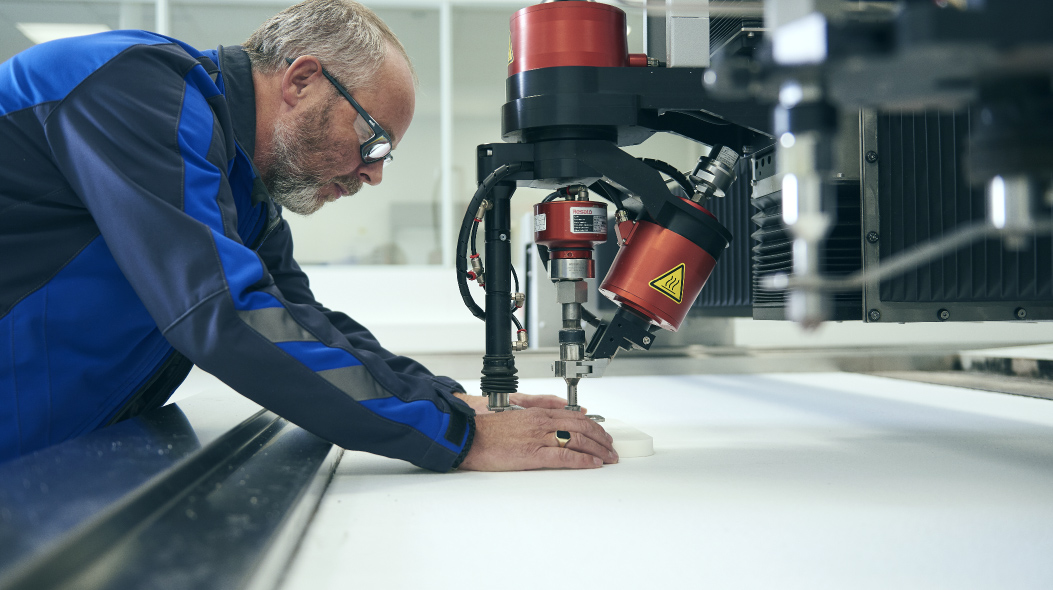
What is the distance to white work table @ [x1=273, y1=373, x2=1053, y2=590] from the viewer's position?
456mm

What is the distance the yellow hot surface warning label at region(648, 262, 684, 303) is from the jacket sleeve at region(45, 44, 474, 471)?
0.26 metres

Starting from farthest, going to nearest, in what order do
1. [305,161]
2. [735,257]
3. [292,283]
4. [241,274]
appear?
[735,257]
[292,283]
[305,161]
[241,274]

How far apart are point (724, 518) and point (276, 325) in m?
0.45

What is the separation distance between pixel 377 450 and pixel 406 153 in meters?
3.30

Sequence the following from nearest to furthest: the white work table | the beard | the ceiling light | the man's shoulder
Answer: the white work table
the man's shoulder
the beard
the ceiling light

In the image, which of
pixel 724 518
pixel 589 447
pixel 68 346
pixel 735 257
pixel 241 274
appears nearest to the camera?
pixel 724 518

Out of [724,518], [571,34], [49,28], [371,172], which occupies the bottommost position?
[724,518]

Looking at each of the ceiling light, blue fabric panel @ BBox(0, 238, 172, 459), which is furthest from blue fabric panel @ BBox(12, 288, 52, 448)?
the ceiling light

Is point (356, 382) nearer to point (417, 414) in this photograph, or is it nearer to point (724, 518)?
point (417, 414)

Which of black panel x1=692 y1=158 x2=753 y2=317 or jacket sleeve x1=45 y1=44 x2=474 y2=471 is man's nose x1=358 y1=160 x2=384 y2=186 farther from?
black panel x1=692 y1=158 x2=753 y2=317

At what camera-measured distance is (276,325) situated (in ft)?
2.29

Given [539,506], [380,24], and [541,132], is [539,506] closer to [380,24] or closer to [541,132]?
[541,132]

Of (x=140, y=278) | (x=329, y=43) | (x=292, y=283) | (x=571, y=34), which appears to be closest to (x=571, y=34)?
(x=571, y=34)

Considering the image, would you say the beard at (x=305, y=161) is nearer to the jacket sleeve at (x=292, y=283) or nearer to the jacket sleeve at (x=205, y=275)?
the jacket sleeve at (x=292, y=283)
